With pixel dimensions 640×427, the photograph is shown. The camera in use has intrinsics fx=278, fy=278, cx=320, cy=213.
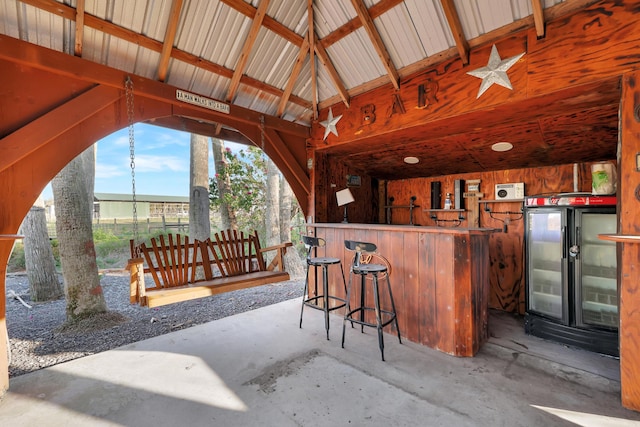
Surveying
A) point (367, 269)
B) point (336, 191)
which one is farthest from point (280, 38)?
point (367, 269)

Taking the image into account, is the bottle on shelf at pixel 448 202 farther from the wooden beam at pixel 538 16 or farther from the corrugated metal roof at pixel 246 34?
the wooden beam at pixel 538 16

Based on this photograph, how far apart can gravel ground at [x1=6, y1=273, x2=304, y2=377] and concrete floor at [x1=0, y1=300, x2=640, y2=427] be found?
0.87 m

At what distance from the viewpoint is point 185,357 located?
2.75 m

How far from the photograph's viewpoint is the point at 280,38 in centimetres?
342

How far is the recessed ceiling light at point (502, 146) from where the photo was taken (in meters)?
3.55

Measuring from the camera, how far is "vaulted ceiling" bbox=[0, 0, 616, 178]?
247 centimetres

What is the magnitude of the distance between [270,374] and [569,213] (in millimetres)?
3443

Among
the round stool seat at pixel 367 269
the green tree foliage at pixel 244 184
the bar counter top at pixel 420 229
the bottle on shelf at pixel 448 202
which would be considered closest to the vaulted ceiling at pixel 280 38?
the bottle on shelf at pixel 448 202

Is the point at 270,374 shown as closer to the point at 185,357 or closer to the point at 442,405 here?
the point at 185,357

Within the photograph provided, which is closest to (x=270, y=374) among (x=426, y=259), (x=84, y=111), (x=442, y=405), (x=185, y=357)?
(x=185, y=357)

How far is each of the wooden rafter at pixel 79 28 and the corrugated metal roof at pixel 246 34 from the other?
0.09 m

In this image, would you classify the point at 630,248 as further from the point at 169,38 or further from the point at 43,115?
the point at 43,115

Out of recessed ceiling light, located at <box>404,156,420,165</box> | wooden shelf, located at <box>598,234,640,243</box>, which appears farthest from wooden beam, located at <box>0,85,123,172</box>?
wooden shelf, located at <box>598,234,640,243</box>

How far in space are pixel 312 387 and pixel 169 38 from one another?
141 inches
